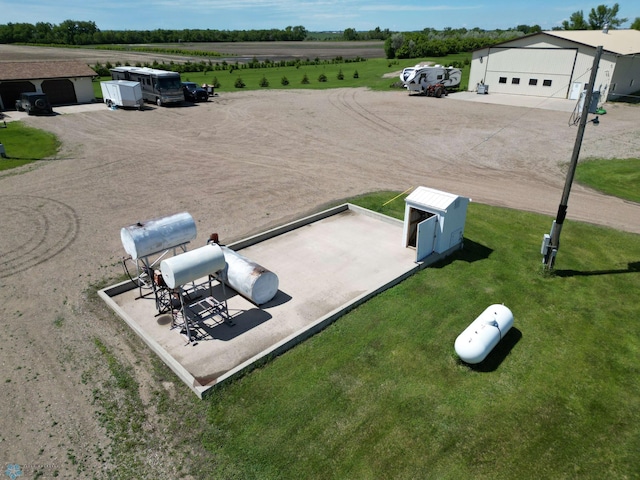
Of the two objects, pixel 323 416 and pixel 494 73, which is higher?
pixel 494 73

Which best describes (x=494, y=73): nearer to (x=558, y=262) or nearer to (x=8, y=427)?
(x=558, y=262)

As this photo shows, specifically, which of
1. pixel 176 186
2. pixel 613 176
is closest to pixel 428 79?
pixel 613 176

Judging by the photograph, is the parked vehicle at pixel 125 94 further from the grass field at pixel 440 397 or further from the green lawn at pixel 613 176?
the green lawn at pixel 613 176

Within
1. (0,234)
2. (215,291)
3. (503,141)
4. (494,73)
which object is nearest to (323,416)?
(215,291)

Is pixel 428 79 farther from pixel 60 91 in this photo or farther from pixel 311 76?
pixel 60 91

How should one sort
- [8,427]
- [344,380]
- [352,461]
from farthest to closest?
[344,380]
[8,427]
[352,461]

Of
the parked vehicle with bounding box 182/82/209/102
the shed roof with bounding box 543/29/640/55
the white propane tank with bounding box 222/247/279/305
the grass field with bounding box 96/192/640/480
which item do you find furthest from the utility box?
A: the shed roof with bounding box 543/29/640/55
